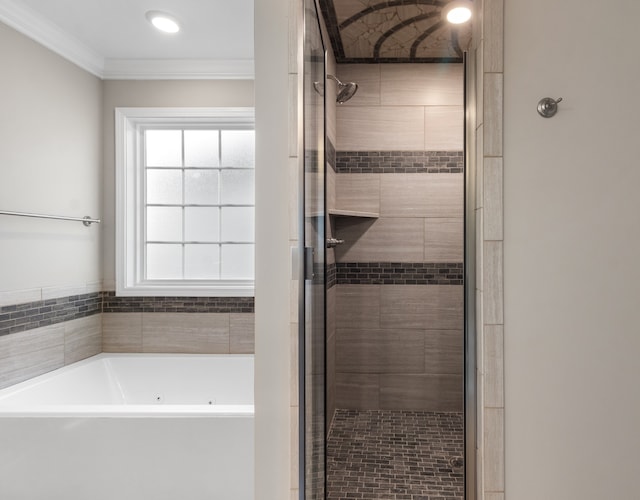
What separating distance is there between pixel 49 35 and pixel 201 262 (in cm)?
144

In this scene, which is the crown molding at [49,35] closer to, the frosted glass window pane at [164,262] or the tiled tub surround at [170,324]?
the frosted glass window pane at [164,262]

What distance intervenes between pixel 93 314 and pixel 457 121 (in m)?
2.50

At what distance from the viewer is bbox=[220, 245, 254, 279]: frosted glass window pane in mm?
2805

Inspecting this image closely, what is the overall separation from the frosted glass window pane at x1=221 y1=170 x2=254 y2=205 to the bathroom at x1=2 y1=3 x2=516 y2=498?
0.42 meters

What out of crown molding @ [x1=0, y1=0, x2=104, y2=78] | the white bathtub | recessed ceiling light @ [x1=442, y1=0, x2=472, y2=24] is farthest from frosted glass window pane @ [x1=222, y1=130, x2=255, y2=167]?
the white bathtub

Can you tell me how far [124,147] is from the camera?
8.90 feet

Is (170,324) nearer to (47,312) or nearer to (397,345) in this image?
(47,312)

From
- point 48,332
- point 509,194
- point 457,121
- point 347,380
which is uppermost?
point 457,121

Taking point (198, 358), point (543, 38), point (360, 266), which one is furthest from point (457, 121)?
point (198, 358)

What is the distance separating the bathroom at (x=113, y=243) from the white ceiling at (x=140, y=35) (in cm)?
8

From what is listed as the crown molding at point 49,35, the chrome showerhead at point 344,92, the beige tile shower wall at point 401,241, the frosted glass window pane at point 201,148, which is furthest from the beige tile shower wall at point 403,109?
the crown molding at point 49,35

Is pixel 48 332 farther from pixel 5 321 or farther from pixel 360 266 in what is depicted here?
pixel 360 266

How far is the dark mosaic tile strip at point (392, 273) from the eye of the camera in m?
2.77

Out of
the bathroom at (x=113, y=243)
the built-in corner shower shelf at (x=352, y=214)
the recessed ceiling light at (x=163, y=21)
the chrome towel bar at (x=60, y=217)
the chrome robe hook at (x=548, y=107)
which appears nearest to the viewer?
the chrome robe hook at (x=548, y=107)
